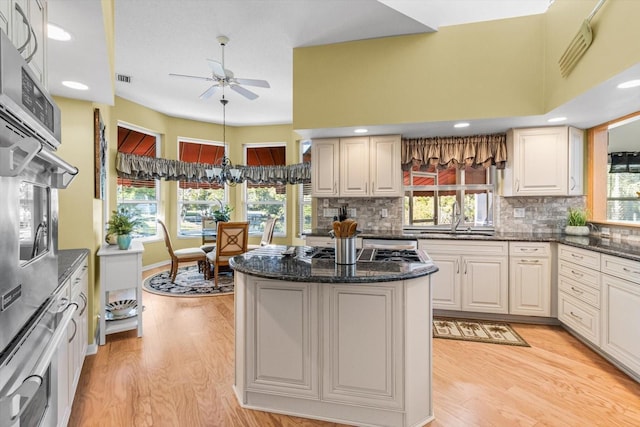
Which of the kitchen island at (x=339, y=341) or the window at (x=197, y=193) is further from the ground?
the window at (x=197, y=193)

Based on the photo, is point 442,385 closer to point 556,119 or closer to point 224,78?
point 556,119

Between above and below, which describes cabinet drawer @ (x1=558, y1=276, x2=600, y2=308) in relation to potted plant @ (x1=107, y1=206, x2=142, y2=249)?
below

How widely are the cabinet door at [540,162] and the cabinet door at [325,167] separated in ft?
6.95

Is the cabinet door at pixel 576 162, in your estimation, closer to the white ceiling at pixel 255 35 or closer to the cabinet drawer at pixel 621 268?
the white ceiling at pixel 255 35

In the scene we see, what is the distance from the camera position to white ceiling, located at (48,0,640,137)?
2.55 metres

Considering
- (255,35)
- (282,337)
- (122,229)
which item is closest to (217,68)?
(255,35)

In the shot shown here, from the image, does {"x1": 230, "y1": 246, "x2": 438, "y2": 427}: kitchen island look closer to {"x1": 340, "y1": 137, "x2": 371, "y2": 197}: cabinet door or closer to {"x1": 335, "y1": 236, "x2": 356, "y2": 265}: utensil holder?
{"x1": 335, "y1": 236, "x2": 356, "y2": 265}: utensil holder

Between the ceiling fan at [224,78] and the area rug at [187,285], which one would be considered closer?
the ceiling fan at [224,78]

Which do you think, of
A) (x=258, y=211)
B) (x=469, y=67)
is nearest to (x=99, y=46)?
(x=469, y=67)

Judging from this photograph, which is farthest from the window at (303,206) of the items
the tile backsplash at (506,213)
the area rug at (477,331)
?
the area rug at (477,331)

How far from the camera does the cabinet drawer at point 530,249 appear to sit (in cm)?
361

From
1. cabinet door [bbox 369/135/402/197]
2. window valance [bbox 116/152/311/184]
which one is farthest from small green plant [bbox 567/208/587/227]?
window valance [bbox 116/152/311/184]

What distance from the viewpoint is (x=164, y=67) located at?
4449 mm

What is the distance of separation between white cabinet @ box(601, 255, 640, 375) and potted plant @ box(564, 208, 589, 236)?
1252mm
